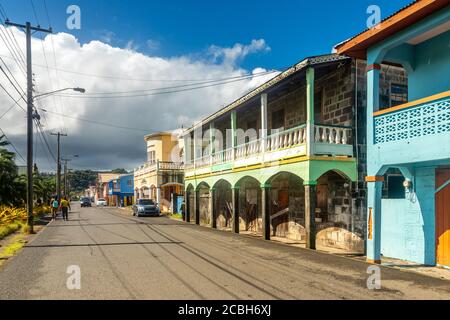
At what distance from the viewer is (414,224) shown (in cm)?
1020

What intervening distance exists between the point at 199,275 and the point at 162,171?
1206 inches

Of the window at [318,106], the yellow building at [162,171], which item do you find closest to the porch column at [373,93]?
the window at [318,106]

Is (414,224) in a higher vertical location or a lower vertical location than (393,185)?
lower

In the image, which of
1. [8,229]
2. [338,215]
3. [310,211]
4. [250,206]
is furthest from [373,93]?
[8,229]

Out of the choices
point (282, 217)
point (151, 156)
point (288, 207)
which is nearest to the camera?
point (288, 207)

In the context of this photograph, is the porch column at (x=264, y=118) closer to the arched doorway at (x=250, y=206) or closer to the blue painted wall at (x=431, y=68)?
the arched doorway at (x=250, y=206)

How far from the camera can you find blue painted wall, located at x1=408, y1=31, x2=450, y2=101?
9.63 meters

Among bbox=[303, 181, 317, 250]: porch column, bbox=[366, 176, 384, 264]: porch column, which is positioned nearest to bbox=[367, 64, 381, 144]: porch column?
bbox=[366, 176, 384, 264]: porch column

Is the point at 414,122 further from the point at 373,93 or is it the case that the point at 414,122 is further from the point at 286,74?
the point at 286,74

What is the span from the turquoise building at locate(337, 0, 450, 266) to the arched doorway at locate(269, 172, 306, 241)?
4533 mm

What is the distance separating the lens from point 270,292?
677 cm

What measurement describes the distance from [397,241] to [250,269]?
4.97 metres

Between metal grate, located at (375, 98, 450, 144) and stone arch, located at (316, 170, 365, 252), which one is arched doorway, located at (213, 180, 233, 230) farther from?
metal grate, located at (375, 98, 450, 144)

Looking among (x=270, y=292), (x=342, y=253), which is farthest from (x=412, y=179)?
(x=270, y=292)
